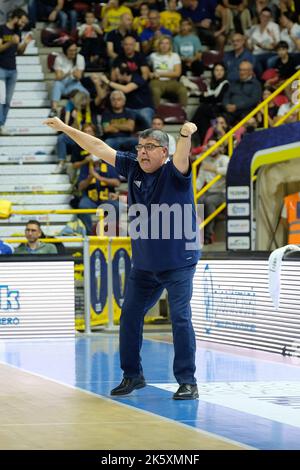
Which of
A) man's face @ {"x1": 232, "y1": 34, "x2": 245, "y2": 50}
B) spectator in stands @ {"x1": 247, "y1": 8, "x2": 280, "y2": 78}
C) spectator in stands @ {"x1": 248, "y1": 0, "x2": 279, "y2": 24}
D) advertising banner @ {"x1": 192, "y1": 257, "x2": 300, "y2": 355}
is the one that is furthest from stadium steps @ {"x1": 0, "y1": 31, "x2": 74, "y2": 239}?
advertising banner @ {"x1": 192, "y1": 257, "x2": 300, "y2": 355}

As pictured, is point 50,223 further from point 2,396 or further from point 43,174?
point 2,396

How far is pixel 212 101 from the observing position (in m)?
22.9

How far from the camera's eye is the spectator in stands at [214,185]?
2070cm

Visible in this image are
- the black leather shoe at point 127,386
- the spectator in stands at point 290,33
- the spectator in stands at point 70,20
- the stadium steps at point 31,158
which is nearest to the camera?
the black leather shoe at point 127,386

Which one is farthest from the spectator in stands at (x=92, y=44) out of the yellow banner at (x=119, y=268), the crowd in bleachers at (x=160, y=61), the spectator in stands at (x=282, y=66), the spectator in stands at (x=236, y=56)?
the yellow banner at (x=119, y=268)

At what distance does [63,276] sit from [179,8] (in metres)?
10.4

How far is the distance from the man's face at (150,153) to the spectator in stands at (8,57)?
13.9 m

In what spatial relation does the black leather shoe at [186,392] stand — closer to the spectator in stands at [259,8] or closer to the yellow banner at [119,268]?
the yellow banner at [119,268]

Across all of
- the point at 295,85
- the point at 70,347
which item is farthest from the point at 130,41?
the point at 70,347

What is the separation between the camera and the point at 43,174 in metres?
22.6

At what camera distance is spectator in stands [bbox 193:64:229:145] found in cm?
2239

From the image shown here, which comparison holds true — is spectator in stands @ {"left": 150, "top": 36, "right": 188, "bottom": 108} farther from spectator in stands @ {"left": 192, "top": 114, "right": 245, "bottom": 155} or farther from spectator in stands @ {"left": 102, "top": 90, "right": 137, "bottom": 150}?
spectator in stands @ {"left": 192, "top": 114, "right": 245, "bottom": 155}

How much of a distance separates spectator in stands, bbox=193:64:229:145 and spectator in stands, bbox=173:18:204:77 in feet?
2.37

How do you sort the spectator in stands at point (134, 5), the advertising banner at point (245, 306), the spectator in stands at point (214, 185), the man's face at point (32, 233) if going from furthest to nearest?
the spectator in stands at point (134, 5), the spectator in stands at point (214, 185), the man's face at point (32, 233), the advertising banner at point (245, 306)
